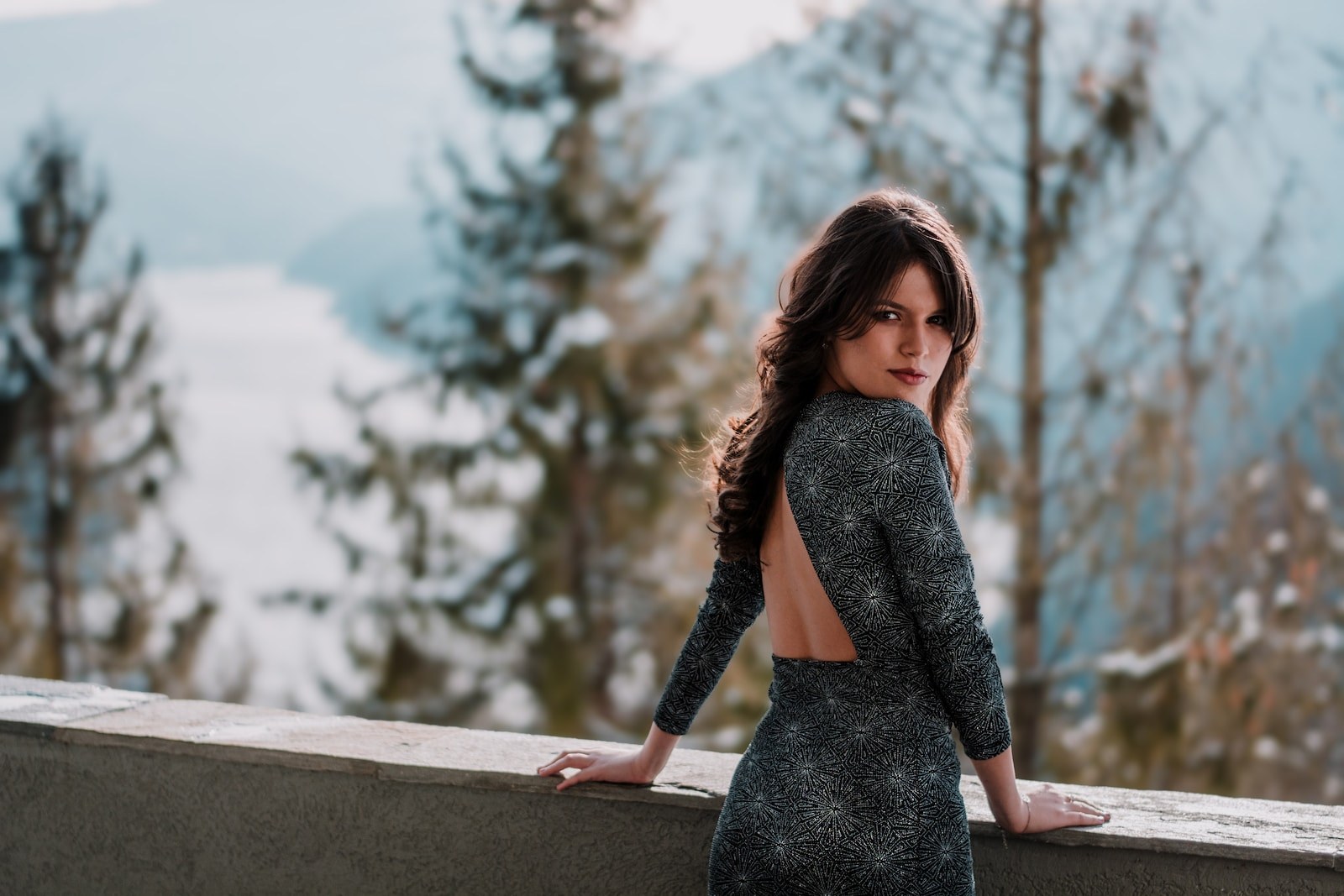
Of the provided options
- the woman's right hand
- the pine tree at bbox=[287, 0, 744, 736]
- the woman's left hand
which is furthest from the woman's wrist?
the pine tree at bbox=[287, 0, 744, 736]

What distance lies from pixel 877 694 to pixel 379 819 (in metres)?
0.80

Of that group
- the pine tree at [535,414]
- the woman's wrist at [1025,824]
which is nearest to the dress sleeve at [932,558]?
the woman's wrist at [1025,824]

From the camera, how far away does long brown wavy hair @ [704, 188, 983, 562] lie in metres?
1.37

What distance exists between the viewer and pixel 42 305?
576 inches

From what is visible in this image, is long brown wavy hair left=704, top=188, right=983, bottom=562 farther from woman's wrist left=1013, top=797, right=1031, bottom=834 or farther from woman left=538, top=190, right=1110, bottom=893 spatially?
woman's wrist left=1013, top=797, right=1031, bottom=834

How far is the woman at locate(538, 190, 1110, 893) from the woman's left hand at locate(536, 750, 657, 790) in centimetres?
32

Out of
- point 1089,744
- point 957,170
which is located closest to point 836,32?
point 957,170

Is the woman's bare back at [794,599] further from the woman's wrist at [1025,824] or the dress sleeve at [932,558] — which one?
the woman's wrist at [1025,824]

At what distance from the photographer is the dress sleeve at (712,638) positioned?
5.30 ft

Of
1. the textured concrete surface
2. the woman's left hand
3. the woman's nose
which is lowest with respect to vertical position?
the textured concrete surface

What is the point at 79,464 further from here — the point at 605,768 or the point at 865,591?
the point at 865,591

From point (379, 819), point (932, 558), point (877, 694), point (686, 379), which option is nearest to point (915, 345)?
point (932, 558)

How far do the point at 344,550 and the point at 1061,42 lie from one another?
7432mm

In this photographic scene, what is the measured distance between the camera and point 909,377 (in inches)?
54.4
